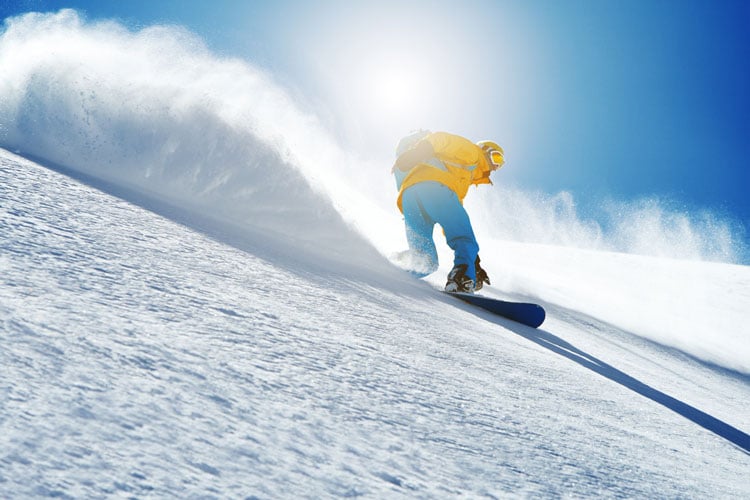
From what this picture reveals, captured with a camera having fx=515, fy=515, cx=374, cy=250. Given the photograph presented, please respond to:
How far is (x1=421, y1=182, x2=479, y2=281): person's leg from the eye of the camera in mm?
4086

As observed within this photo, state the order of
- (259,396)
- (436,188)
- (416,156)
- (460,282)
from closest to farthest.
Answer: (259,396)
(460,282)
(436,188)
(416,156)

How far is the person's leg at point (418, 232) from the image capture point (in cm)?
454

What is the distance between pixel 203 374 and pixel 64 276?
1.72 ft

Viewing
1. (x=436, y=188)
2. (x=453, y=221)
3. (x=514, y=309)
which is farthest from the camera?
(x=436, y=188)

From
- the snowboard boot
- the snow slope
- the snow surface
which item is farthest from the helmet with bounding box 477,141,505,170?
the snow slope

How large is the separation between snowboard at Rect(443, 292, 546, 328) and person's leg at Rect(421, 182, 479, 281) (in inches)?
8.0

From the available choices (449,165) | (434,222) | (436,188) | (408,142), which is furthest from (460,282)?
(408,142)

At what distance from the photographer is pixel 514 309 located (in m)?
3.65

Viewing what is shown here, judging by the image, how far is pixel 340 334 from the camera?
1.47 m

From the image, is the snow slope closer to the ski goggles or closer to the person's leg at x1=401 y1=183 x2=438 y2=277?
the person's leg at x1=401 y1=183 x2=438 y2=277

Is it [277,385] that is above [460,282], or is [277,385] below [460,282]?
below

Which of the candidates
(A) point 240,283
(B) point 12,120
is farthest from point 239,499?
(B) point 12,120

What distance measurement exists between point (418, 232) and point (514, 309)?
123 centimetres

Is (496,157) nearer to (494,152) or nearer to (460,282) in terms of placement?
(494,152)
